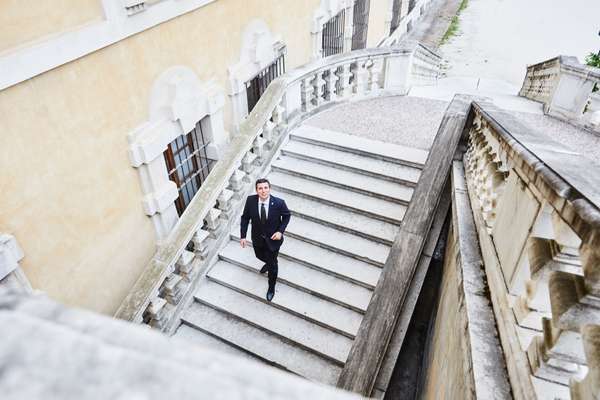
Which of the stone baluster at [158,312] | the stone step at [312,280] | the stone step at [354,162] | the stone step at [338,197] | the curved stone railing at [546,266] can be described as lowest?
the stone baluster at [158,312]

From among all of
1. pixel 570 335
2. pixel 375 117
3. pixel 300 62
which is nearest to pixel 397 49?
pixel 375 117

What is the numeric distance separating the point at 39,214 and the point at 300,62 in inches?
286

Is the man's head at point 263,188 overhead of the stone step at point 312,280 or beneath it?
overhead

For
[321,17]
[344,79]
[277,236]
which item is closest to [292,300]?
[277,236]

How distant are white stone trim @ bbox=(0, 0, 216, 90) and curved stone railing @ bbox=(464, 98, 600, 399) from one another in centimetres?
433

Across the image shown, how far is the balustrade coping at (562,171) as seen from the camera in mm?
1749

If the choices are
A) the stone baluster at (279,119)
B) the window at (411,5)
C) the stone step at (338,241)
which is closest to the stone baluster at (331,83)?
the stone baluster at (279,119)

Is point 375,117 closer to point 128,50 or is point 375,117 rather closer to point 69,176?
point 128,50

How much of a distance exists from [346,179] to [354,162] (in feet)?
1.15

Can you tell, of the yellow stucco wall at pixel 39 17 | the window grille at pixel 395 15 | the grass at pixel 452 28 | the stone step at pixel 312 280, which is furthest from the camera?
the grass at pixel 452 28

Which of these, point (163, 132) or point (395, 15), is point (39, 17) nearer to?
point (163, 132)

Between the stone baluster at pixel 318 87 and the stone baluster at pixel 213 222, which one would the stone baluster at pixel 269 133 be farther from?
the stone baluster at pixel 213 222

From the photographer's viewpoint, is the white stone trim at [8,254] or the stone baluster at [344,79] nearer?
the white stone trim at [8,254]

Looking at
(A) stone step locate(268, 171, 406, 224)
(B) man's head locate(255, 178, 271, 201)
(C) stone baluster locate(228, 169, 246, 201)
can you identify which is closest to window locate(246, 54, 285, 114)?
(A) stone step locate(268, 171, 406, 224)
